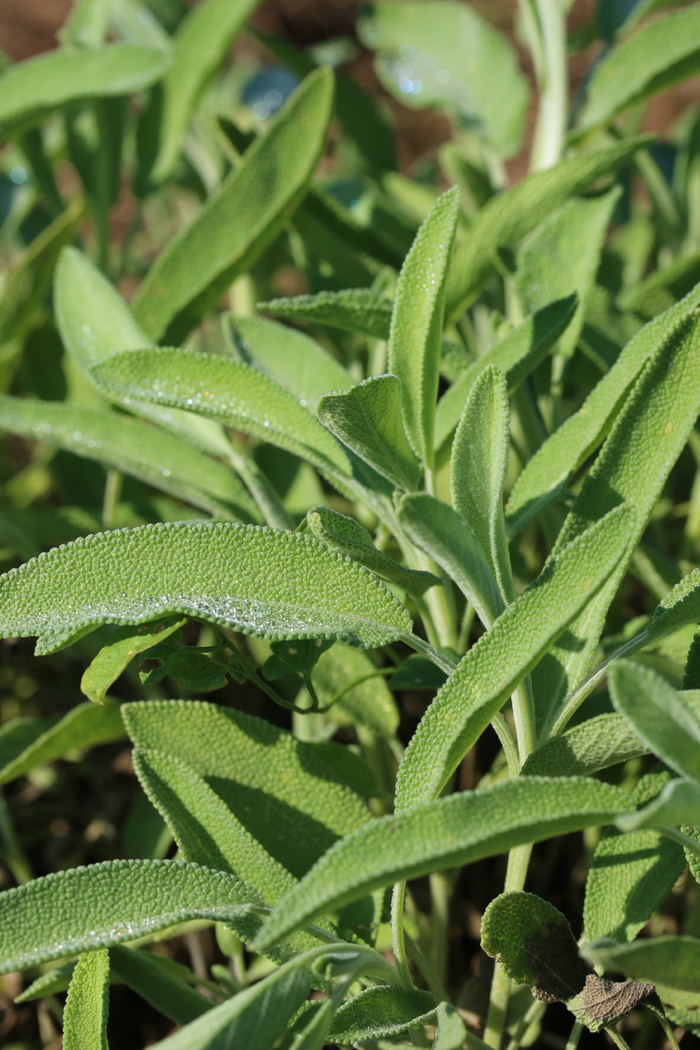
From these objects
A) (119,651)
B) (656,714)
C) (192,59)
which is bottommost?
(656,714)

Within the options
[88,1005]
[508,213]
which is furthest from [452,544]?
[508,213]

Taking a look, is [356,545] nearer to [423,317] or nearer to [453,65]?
[423,317]

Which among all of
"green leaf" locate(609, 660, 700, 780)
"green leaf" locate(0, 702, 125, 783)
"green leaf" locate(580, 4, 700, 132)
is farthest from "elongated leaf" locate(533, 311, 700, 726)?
"green leaf" locate(580, 4, 700, 132)

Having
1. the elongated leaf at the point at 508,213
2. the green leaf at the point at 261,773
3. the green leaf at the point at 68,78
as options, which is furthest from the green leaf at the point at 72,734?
the green leaf at the point at 68,78

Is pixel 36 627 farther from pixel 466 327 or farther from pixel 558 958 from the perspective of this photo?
pixel 466 327

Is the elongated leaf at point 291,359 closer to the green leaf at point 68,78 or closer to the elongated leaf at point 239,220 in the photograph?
the elongated leaf at point 239,220

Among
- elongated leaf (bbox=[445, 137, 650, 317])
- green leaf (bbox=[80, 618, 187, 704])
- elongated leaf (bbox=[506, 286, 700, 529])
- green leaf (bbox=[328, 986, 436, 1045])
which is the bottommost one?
green leaf (bbox=[328, 986, 436, 1045])

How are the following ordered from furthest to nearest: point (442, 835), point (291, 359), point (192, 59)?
point (192, 59) < point (291, 359) < point (442, 835)

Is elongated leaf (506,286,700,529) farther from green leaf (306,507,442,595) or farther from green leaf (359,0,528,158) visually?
A: green leaf (359,0,528,158)
